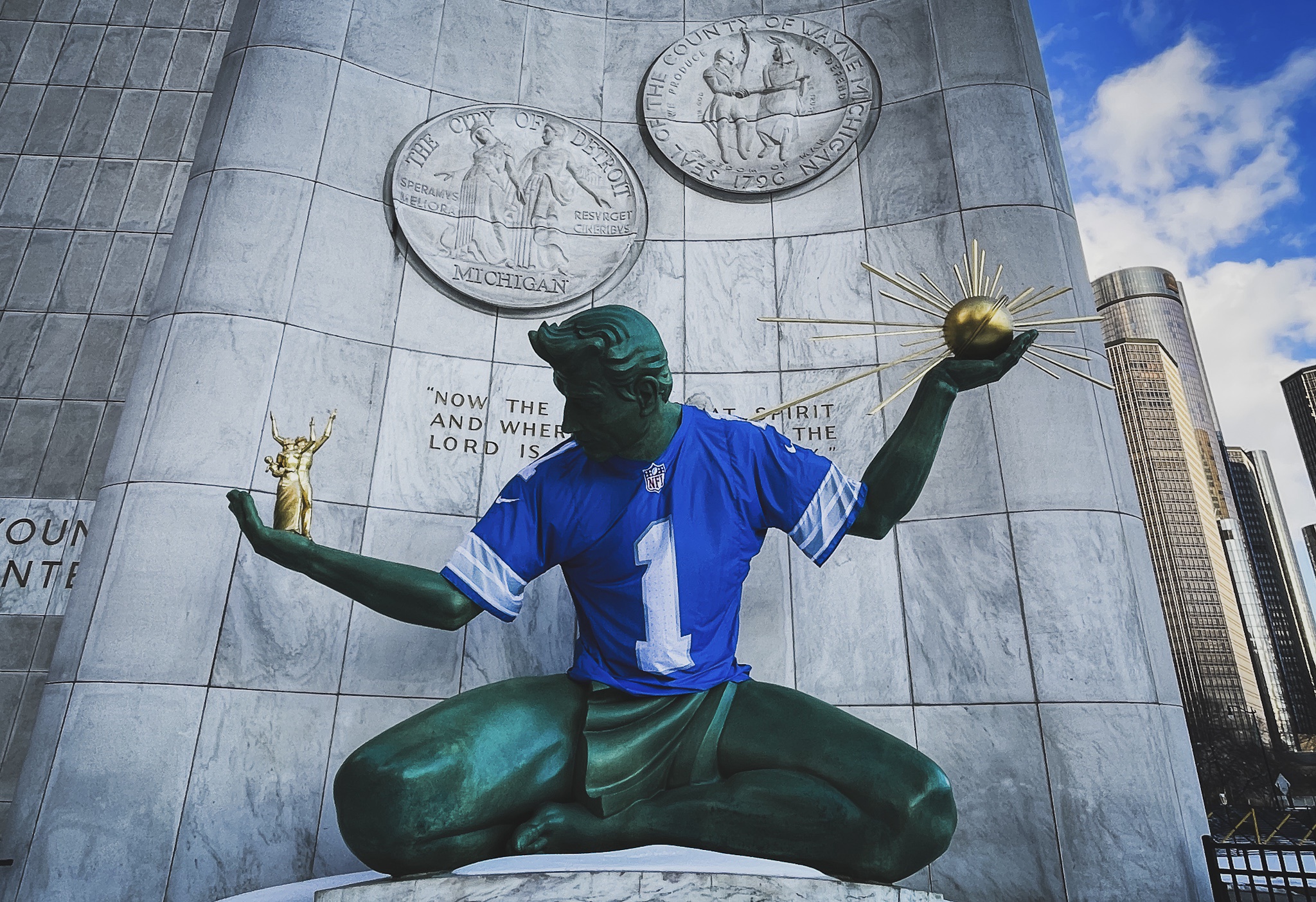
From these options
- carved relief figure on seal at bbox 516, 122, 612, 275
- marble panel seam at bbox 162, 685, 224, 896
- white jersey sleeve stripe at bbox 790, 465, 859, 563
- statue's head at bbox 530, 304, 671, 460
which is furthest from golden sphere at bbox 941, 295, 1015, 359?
marble panel seam at bbox 162, 685, 224, 896

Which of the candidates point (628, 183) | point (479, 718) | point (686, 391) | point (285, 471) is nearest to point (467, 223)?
point (628, 183)

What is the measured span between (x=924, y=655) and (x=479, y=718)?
3.05m

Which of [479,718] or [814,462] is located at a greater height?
[814,462]

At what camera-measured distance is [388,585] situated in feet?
10.9

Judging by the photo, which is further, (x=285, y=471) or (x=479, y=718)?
(x=285, y=471)

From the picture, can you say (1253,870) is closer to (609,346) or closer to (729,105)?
(609,346)

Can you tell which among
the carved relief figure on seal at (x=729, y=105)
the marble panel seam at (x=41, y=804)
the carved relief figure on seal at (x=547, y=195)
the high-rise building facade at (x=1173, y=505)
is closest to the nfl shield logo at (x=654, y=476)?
the carved relief figure on seal at (x=547, y=195)

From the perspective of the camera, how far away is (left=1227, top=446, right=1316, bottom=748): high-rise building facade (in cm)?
10694

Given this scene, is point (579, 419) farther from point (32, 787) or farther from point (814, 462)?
point (32, 787)

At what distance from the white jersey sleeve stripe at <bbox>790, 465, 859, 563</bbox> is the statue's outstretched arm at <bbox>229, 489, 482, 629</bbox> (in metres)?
1.38

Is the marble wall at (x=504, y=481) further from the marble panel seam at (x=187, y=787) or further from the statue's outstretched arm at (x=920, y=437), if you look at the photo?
the statue's outstretched arm at (x=920, y=437)

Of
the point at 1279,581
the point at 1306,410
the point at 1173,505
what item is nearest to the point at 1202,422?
the point at 1306,410

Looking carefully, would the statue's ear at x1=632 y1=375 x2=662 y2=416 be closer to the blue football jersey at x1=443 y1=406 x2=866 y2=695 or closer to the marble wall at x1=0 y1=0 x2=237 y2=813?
the blue football jersey at x1=443 y1=406 x2=866 y2=695

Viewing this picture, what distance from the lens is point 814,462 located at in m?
3.68
